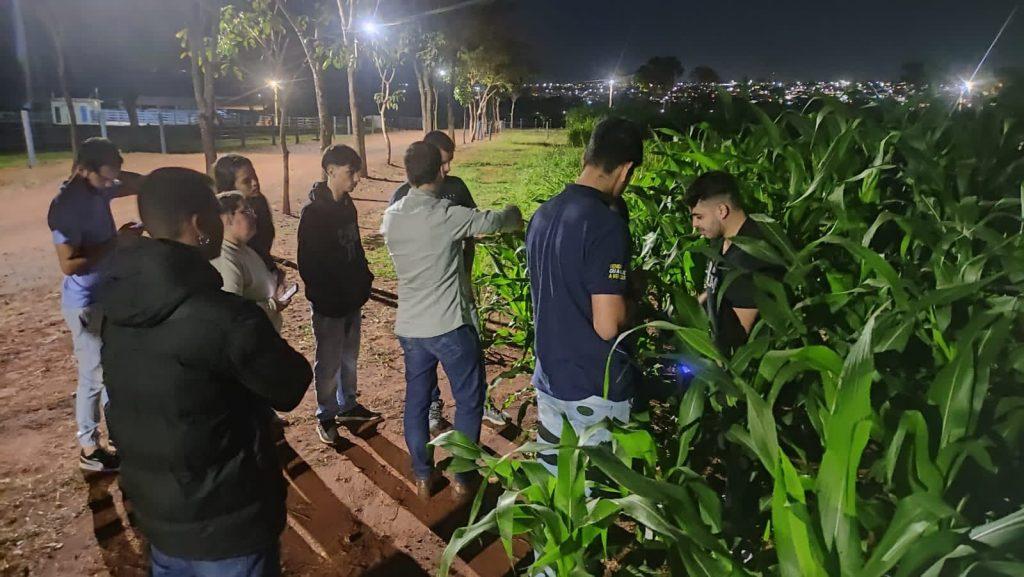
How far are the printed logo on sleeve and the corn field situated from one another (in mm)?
236

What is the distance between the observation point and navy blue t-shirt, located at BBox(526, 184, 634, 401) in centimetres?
221

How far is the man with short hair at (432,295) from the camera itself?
3.12 m

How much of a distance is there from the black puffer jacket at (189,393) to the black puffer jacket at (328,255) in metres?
1.92

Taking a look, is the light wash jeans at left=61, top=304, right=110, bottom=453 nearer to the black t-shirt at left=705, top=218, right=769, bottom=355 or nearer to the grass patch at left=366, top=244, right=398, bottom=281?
the black t-shirt at left=705, top=218, right=769, bottom=355

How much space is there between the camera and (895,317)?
170 cm

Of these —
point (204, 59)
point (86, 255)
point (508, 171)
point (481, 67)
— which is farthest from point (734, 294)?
point (481, 67)

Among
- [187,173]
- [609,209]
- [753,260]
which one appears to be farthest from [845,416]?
[187,173]

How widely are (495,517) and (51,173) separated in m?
20.0

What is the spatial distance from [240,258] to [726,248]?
2183 millimetres

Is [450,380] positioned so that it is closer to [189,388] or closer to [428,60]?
[189,388]

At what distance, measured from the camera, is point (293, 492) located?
139 inches

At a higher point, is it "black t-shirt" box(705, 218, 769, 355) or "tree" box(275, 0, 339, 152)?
"tree" box(275, 0, 339, 152)

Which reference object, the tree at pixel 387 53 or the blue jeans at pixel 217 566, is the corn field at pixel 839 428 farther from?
the tree at pixel 387 53

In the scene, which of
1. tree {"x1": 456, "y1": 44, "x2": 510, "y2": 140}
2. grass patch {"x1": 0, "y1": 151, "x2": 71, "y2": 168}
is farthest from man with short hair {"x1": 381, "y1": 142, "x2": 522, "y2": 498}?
tree {"x1": 456, "y1": 44, "x2": 510, "y2": 140}
